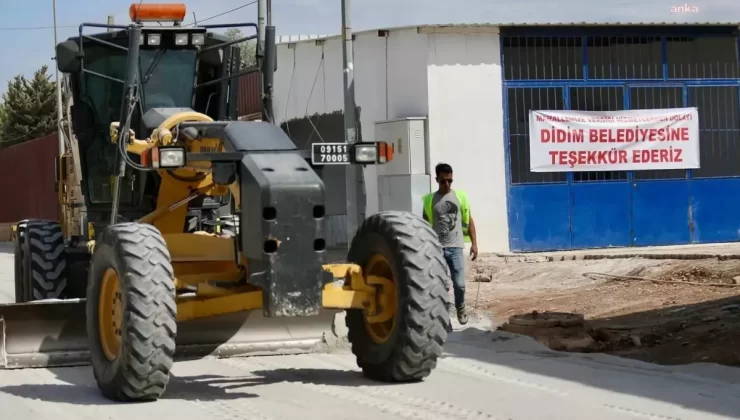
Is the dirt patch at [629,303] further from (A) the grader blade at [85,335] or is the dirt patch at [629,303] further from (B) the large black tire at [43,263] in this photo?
(B) the large black tire at [43,263]

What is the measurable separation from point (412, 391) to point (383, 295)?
0.84m

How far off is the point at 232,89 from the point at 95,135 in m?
1.39

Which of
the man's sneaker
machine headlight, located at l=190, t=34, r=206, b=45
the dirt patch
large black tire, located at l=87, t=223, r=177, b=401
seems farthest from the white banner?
large black tire, located at l=87, t=223, r=177, b=401

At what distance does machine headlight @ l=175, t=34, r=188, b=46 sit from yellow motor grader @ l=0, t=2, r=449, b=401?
0.04m

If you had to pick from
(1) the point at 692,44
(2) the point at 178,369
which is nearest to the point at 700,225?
(1) the point at 692,44

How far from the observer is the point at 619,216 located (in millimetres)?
25094

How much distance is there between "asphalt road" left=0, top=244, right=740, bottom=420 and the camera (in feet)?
28.4

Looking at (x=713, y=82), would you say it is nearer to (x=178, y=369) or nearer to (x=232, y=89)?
(x=232, y=89)

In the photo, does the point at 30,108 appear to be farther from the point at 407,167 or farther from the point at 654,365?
the point at 654,365

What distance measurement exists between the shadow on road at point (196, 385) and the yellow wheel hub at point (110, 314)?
1.23ft

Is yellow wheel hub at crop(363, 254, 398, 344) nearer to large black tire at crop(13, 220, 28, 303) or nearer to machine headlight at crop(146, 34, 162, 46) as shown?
machine headlight at crop(146, 34, 162, 46)

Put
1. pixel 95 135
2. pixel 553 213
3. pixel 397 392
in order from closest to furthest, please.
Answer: pixel 397 392
pixel 95 135
pixel 553 213

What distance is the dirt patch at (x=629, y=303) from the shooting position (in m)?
11.7

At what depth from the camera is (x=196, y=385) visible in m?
10.1
